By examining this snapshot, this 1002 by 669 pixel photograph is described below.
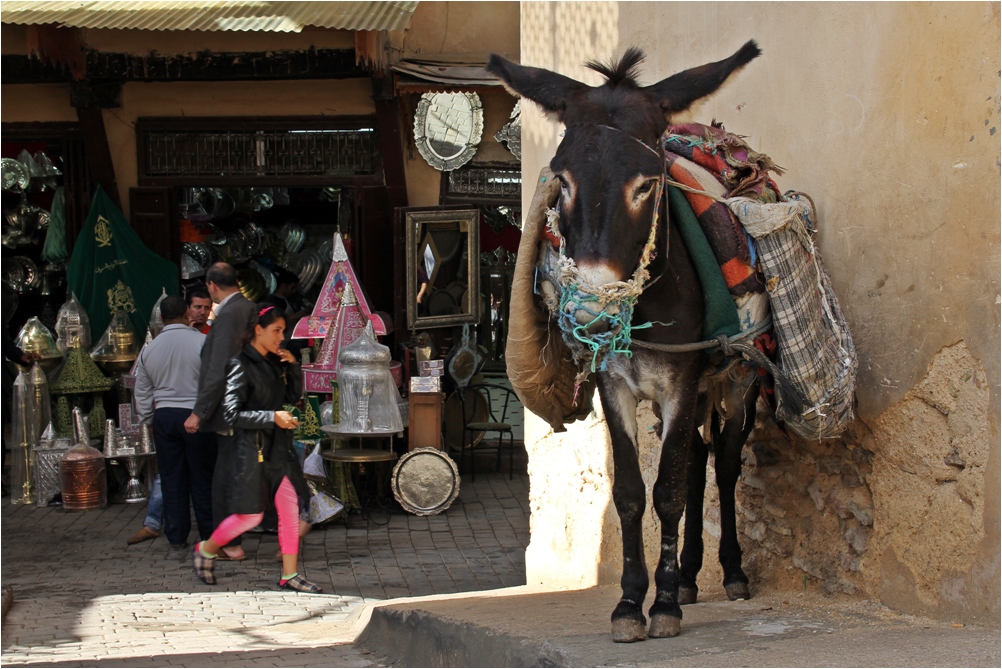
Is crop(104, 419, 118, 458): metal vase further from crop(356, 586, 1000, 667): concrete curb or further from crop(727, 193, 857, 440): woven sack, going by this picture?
crop(727, 193, 857, 440): woven sack

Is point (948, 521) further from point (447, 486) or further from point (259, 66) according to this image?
point (259, 66)

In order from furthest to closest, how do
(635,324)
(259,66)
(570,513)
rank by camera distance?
(259,66)
(570,513)
(635,324)

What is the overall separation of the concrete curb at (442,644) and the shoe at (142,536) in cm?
283

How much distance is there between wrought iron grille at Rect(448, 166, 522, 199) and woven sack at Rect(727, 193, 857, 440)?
534cm

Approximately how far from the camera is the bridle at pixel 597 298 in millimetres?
3359

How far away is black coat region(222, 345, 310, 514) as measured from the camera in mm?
5918

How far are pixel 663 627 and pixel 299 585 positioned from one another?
9.47ft

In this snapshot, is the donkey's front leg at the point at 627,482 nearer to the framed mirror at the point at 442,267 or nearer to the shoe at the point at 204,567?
the shoe at the point at 204,567

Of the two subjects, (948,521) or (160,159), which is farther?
(160,159)

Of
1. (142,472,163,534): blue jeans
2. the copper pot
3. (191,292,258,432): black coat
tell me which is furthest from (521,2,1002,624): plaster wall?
the copper pot

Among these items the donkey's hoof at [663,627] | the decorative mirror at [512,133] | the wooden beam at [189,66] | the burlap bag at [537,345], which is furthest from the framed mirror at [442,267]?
the donkey's hoof at [663,627]

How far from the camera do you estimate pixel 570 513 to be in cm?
584

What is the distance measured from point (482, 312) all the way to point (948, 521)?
6.32m

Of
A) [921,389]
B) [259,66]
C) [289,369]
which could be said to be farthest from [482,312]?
[921,389]
